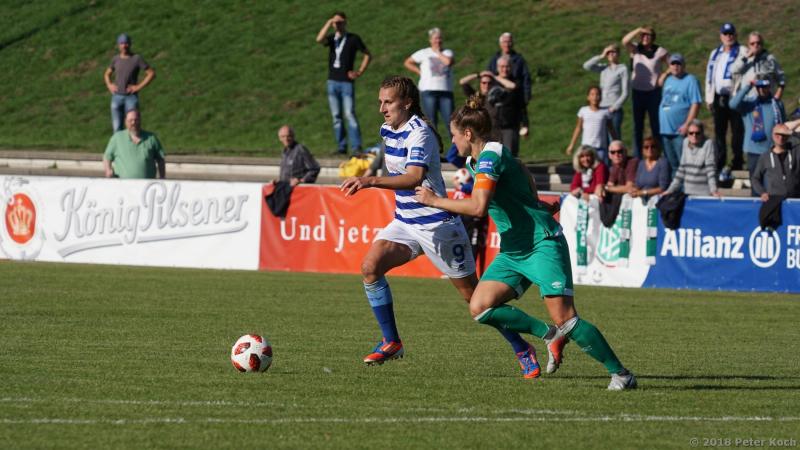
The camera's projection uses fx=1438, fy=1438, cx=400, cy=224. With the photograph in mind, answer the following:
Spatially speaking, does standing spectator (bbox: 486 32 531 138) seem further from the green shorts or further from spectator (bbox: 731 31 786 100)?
the green shorts

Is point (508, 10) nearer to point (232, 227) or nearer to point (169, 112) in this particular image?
point (169, 112)

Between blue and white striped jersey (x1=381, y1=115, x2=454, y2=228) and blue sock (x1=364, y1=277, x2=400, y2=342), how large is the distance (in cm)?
55

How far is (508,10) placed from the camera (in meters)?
36.9

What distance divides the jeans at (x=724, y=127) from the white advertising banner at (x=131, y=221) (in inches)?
283

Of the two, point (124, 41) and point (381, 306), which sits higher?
point (124, 41)

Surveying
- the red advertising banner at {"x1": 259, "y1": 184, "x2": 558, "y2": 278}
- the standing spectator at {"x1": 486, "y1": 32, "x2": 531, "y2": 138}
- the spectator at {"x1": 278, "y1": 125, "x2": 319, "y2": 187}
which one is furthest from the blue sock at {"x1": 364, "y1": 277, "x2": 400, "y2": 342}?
the standing spectator at {"x1": 486, "y1": 32, "x2": 531, "y2": 138}

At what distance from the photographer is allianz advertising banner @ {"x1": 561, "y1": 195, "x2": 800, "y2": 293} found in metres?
18.8

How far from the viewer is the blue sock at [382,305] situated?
11.1 metres

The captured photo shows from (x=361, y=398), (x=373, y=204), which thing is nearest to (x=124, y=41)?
(x=373, y=204)

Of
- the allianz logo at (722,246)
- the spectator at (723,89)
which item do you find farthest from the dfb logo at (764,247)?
the spectator at (723,89)

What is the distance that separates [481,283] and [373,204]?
1141cm

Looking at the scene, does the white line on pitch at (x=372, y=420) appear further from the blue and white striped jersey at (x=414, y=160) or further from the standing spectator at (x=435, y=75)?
the standing spectator at (x=435, y=75)

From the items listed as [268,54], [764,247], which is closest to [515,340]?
[764,247]

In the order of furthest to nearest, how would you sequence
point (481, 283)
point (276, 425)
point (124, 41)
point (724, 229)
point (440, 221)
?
point (124, 41) < point (724, 229) < point (440, 221) < point (481, 283) < point (276, 425)
